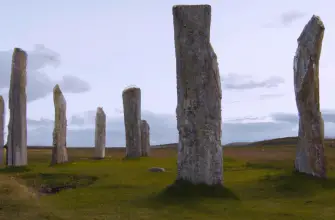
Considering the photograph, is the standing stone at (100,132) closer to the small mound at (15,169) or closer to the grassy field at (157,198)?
the small mound at (15,169)

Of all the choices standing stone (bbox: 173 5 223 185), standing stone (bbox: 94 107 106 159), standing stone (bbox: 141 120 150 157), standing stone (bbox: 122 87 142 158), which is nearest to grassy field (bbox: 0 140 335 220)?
standing stone (bbox: 173 5 223 185)

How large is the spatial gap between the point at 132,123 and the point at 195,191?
65.2ft

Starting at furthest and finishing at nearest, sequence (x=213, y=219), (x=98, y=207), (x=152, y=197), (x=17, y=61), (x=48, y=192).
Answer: (x=17, y=61)
(x=48, y=192)
(x=152, y=197)
(x=98, y=207)
(x=213, y=219)

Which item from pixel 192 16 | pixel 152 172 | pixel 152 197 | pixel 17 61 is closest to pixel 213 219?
pixel 152 197

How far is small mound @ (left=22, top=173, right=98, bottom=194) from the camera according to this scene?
70.1ft

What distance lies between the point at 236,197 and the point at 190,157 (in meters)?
1.92

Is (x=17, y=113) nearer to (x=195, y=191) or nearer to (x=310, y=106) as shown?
(x=195, y=191)

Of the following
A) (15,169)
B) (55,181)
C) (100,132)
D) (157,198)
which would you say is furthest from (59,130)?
(157,198)

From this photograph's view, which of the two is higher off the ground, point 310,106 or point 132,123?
point 132,123

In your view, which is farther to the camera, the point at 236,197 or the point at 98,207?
the point at 236,197

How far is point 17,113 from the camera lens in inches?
1096

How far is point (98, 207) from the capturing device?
15.2m

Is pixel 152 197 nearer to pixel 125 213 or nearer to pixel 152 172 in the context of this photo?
pixel 125 213

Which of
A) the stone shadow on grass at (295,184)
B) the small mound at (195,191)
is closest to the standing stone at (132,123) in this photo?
the stone shadow on grass at (295,184)
